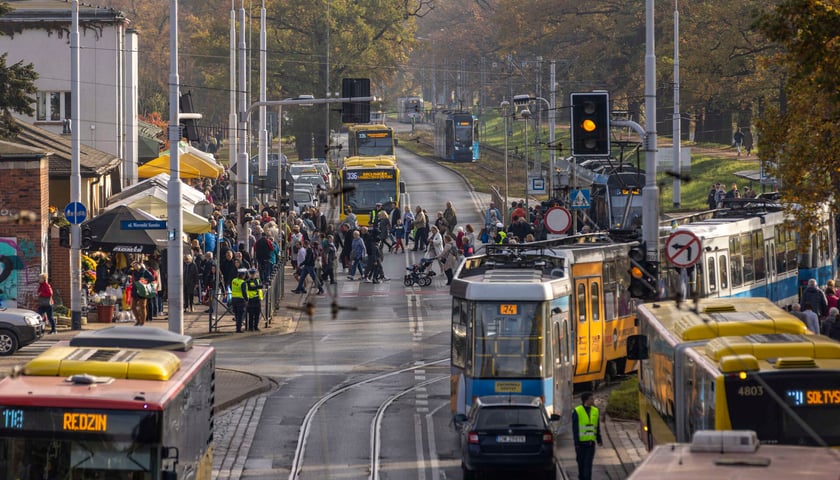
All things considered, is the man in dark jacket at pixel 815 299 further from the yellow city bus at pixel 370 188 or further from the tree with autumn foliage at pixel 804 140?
the yellow city bus at pixel 370 188

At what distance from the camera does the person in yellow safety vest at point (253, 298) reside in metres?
34.8

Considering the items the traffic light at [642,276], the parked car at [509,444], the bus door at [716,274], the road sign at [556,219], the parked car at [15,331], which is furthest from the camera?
the road sign at [556,219]

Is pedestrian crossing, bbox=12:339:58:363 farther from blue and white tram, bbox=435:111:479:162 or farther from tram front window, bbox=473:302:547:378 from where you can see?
blue and white tram, bbox=435:111:479:162

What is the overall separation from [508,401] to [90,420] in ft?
26.2

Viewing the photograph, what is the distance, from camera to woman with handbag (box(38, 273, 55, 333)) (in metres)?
33.6

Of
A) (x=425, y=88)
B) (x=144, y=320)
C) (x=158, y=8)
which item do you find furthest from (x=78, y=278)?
(x=425, y=88)

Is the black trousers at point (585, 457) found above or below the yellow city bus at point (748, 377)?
below

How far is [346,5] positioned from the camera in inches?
3723

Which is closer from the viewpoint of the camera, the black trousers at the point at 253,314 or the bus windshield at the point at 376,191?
the black trousers at the point at 253,314

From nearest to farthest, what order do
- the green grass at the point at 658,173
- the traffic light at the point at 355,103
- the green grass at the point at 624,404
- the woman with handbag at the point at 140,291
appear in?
the green grass at the point at 624,404, the woman with handbag at the point at 140,291, the traffic light at the point at 355,103, the green grass at the point at 658,173

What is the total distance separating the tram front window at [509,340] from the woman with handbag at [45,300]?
15385 mm

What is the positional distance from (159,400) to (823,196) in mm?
13953

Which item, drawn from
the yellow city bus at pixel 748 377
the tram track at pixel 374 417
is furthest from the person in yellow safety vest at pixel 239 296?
the yellow city bus at pixel 748 377

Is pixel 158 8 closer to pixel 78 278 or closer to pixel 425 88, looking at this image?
Answer: pixel 425 88
